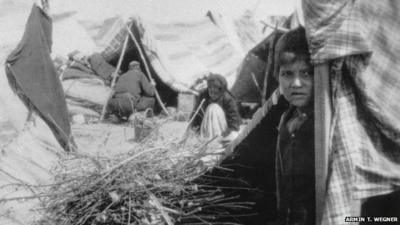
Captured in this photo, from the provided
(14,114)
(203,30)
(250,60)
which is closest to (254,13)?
(203,30)

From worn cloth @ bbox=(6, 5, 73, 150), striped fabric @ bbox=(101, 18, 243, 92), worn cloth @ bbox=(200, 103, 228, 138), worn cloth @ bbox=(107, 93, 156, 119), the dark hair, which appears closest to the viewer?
the dark hair

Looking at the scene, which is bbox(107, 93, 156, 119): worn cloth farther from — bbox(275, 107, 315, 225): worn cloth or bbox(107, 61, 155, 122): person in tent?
bbox(275, 107, 315, 225): worn cloth

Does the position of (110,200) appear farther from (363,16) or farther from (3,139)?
(3,139)

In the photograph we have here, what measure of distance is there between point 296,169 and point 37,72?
15.6 feet

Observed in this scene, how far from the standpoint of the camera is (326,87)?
184cm

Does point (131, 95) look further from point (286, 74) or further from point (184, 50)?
point (286, 74)

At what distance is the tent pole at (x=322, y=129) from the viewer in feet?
5.98

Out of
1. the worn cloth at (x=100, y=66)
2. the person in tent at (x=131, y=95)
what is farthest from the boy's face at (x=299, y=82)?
the worn cloth at (x=100, y=66)

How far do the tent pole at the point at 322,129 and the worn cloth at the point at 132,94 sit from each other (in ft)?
27.6

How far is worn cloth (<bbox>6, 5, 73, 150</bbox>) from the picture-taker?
596 centimetres

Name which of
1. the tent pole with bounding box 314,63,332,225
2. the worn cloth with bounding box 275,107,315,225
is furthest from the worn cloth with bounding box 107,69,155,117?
the tent pole with bounding box 314,63,332,225

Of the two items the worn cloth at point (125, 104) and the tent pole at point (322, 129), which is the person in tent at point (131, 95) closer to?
the worn cloth at point (125, 104)

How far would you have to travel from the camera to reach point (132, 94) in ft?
34.0

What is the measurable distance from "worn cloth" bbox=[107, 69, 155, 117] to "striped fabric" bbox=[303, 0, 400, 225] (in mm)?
8457
